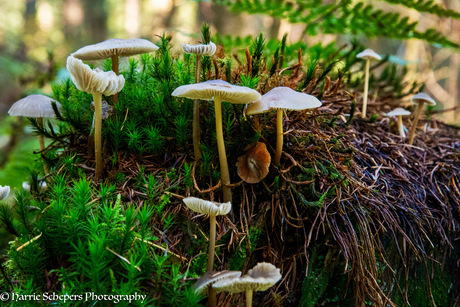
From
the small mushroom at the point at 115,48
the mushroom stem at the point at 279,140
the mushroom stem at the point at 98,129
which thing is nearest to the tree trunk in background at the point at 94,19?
the small mushroom at the point at 115,48

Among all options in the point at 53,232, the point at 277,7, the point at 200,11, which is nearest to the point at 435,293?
the point at 53,232

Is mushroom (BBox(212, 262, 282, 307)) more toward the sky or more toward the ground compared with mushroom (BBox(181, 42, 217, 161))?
more toward the ground

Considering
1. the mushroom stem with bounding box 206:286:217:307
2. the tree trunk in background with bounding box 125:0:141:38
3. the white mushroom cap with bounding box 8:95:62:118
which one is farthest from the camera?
the tree trunk in background with bounding box 125:0:141:38

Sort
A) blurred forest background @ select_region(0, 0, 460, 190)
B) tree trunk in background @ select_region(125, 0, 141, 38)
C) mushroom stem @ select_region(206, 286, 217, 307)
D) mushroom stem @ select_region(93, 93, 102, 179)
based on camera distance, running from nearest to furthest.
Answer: mushroom stem @ select_region(206, 286, 217, 307), mushroom stem @ select_region(93, 93, 102, 179), blurred forest background @ select_region(0, 0, 460, 190), tree trunk in background @ select_region(125, 0, 141, 38)

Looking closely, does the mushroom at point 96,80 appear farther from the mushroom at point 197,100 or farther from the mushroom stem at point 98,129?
the mushroom at point 197,100

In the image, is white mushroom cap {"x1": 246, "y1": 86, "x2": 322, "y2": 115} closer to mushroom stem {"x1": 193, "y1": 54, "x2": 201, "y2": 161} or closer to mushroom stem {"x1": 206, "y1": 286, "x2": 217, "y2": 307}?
mushroom stem {"x1": 193, "y1": 54, "x2": 201, "y2": 161}

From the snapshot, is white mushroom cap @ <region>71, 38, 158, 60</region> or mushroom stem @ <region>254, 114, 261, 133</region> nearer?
white mushroom cap @ <region>71, 38, 158, 60</region>

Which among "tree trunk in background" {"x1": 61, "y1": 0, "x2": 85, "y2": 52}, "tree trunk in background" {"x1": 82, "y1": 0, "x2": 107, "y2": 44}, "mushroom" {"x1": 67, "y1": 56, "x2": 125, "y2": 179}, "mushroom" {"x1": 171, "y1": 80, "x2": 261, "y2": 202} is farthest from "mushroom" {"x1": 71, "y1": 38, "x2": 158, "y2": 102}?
"tree trunk in background" {"x1": 61, "y1": 0, "x2": 85, "y2": 52}
